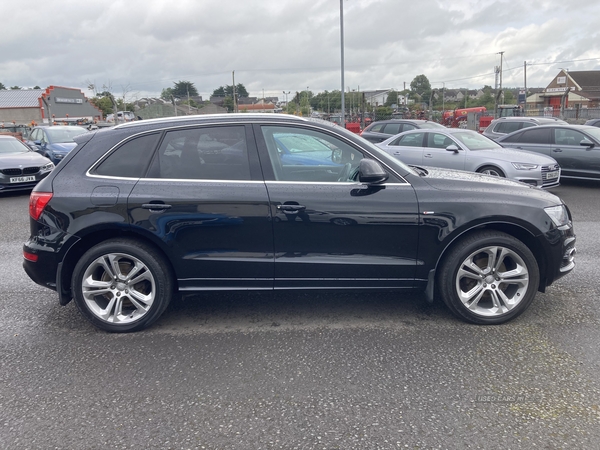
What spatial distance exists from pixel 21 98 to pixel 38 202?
227 ft

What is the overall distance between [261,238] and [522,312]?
2.21 metres

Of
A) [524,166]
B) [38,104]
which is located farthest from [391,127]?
[38,104]

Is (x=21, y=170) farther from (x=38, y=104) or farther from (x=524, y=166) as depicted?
(x=38, y=104)

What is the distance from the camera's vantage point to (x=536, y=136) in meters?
12.2

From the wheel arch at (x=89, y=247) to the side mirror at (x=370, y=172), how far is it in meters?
1.67

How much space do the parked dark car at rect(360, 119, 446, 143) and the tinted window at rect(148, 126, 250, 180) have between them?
13212 mm

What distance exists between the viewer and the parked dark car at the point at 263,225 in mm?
3863

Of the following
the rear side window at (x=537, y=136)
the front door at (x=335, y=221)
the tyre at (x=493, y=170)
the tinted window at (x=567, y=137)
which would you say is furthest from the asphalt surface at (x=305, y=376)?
the rear side window at (x=537, y=136)

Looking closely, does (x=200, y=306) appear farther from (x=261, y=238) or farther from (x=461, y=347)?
(x=461, y=347)

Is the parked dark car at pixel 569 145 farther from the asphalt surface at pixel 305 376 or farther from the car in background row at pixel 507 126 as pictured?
the asphalt surface at pixel 305 376

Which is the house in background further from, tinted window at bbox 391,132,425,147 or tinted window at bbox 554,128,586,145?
tinted window at bbox 554,128,586,145

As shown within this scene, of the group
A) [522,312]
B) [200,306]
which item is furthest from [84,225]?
[522,312]

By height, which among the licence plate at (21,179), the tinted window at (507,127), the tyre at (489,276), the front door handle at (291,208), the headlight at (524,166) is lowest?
the tyre at (489,276)

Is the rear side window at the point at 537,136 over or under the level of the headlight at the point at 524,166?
over
